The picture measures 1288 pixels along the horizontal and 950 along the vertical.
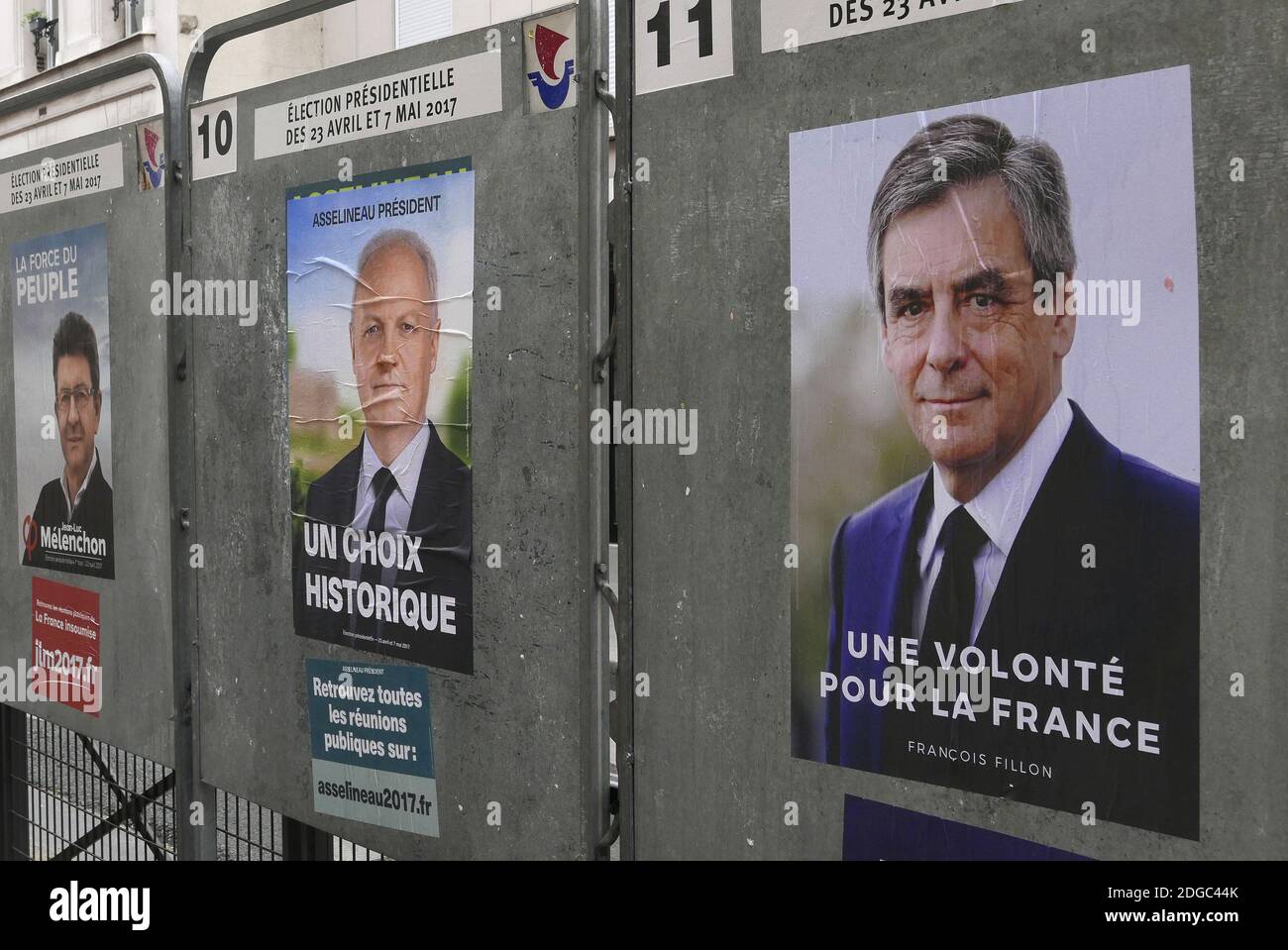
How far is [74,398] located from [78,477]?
0.25 metres

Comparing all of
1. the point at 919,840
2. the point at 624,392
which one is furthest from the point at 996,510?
the point at 624,392

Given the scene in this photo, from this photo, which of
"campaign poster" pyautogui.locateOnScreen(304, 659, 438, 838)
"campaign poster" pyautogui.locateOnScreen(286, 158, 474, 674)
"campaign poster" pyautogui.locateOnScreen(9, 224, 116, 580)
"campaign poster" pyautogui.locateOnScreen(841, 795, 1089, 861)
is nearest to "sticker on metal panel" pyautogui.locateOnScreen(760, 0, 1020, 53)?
"campaign poster" pyautogui.locateOnScreen(286, 158, 474, 674)

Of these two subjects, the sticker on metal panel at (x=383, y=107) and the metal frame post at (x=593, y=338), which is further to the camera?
the sticker on metal panel at (x=383, y=107)

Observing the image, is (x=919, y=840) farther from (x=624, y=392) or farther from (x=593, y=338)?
(x=593, y=338)

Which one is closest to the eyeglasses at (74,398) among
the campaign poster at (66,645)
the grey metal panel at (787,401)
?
the campaign poster at (66,645)

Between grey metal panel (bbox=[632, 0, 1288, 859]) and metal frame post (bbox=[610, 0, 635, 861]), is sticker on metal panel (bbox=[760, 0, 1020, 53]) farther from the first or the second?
metal frame post (bbox=[610, 0, 635, 861])

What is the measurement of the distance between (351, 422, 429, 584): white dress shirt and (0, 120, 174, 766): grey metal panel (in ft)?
2.93

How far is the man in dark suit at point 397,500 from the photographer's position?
308 cm

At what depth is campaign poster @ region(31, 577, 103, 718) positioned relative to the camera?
4.31 metres

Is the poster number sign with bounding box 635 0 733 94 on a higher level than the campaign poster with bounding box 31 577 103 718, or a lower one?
higher

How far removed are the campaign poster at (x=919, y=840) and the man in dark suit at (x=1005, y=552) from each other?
74 mm

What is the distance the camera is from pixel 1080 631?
213cm

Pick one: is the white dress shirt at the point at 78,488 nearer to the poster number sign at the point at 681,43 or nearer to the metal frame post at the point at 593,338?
the metal frame post at the point at 593,338

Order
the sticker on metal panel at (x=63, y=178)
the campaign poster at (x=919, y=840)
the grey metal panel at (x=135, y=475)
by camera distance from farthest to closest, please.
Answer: the sticker on metal panel at (x=63, y=178) → the grey metal panel at (x=135, y=475) → the campaign poster at (x=919, y=840)
